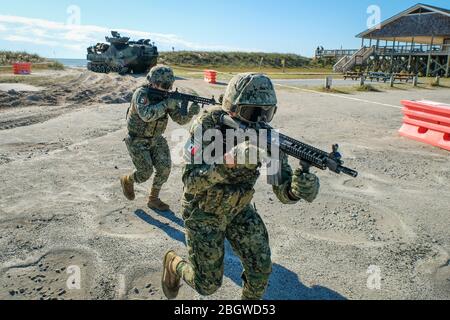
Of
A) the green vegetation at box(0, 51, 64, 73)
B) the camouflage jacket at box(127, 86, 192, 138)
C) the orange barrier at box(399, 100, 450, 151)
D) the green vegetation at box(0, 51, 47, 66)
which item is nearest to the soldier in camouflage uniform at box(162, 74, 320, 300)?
the camouflage jacket at box(127, 86, 192, 138)

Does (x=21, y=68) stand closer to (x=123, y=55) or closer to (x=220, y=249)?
(x=123, y=55)

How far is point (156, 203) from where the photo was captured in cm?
571

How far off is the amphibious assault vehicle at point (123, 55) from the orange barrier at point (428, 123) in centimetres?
2050

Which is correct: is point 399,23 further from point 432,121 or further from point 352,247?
point 352,247

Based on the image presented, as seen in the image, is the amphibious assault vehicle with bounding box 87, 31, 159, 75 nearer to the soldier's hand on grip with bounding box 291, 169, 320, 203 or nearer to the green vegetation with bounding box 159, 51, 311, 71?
the green vegetation with bounding box 159, 51, 311, 71

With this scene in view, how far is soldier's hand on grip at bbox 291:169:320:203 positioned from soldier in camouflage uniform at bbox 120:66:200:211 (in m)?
2.85

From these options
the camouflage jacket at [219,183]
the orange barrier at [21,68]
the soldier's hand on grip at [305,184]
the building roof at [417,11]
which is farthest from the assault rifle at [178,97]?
the building roof at [417,11]

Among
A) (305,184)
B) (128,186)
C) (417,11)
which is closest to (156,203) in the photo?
(128,186)

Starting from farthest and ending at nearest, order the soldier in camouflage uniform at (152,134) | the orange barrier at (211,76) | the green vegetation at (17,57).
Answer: the green vegetation at (17,57)
the orange barrier at (211,76)
the soldier in camouflage uniform at (152,134)

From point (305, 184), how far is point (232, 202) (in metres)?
0.64

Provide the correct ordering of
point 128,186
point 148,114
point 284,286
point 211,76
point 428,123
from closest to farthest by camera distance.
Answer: point 284,286
point 148,114
point 128,186
point 428,123
point 211,76

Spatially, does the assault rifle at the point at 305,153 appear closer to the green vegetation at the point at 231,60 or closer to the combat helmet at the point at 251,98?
the combat helmet at the point at 251,98

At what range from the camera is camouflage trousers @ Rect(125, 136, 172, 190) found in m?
5.56

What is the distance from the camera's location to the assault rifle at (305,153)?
2760 mm
